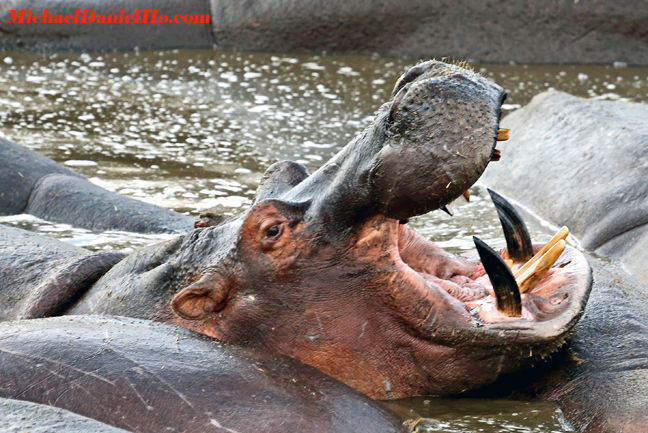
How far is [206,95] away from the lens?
1007 centimetres

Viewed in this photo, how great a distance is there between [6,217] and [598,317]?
11.8ft

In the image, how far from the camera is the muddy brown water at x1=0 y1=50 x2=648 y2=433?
7254 millimetres

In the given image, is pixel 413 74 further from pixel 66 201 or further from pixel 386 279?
pixel 66 201

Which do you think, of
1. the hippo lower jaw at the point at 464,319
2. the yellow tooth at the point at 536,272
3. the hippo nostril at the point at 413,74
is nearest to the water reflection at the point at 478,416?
the hippo lower jaw at the point at 464,319

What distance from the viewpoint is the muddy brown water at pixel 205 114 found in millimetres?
7254

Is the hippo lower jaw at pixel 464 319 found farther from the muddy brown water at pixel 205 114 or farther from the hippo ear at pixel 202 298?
the muddy brown water at pixel 205 114

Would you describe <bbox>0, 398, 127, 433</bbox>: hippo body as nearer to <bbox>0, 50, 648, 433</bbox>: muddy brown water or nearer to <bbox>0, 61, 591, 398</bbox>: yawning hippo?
<bbox>0, 61, 591, 398</bbox>: yawning hippo

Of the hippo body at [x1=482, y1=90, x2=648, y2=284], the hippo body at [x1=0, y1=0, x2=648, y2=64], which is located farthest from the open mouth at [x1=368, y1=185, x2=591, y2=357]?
the hippo body at [x1=0, y1=0, x2=648, y2=64]

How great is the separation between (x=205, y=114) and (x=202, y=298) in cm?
571

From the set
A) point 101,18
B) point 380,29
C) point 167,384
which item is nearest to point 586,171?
point 167,384

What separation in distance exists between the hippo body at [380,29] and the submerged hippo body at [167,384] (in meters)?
7.41

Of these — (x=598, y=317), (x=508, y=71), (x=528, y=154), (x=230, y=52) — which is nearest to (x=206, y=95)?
(x=230, y=52)

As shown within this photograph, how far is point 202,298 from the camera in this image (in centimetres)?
384

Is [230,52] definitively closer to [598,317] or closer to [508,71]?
[508,71]
